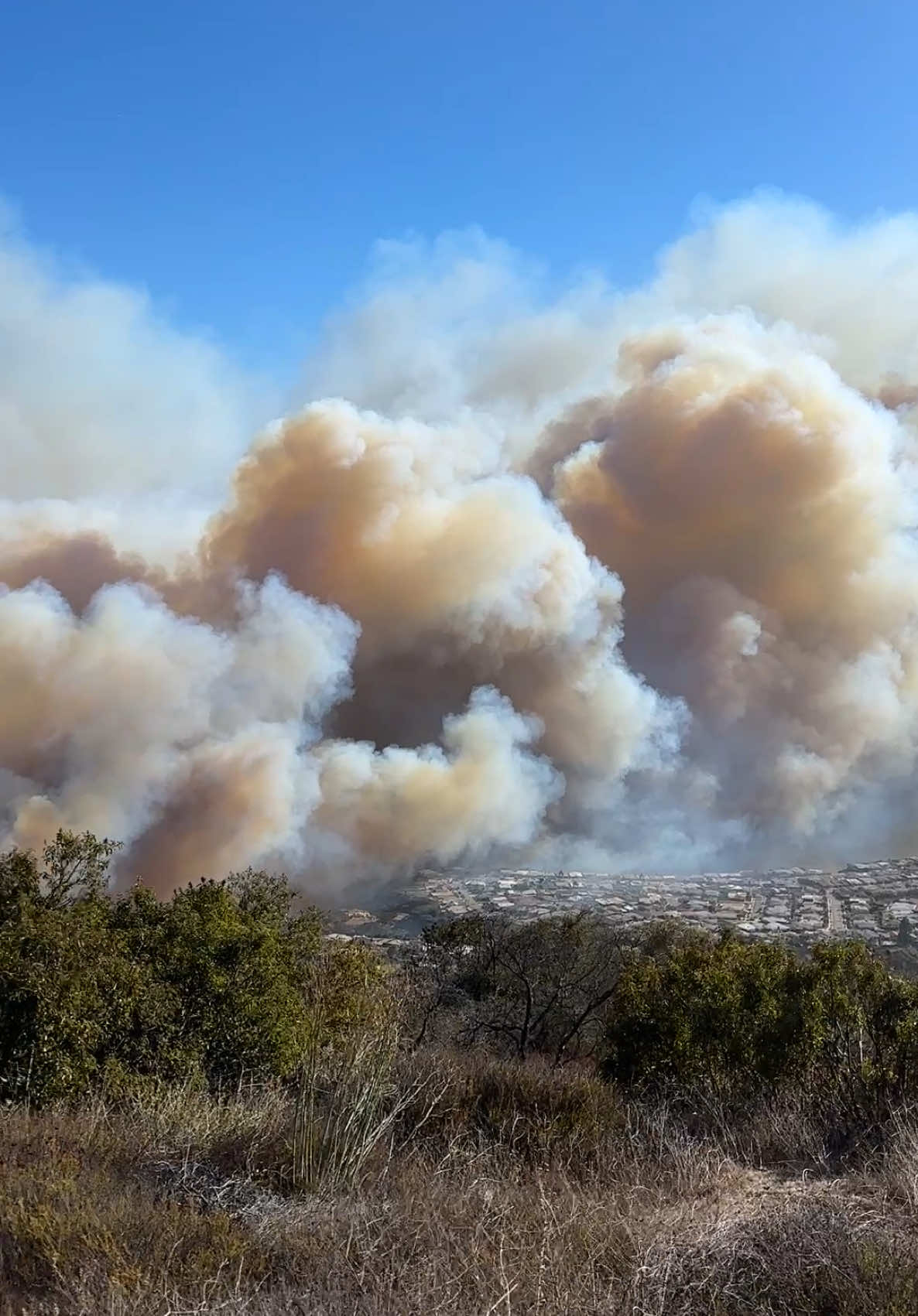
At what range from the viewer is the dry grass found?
10.0 feet

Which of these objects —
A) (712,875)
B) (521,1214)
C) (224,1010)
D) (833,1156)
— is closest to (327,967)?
(224,1010)

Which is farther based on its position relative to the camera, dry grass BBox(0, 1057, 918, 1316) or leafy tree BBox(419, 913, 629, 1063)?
leafy tree BBox(419, 913, 629, 1063)

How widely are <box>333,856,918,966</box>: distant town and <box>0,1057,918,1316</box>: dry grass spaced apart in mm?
11036

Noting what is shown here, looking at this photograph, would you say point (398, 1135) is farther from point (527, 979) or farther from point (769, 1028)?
point (527, 979)

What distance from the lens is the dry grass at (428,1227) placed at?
120 inches

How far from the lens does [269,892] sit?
1164cm

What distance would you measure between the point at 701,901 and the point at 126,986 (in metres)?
17.4

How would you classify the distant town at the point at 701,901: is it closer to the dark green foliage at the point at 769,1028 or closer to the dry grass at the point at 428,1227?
the dark green foliage at the point at 769,1028

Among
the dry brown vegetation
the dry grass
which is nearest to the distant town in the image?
the dry brown vegetation

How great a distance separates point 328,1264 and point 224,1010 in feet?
13.2

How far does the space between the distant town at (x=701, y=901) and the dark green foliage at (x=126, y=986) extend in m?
7.79

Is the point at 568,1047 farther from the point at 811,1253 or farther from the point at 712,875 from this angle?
the point at 712,875

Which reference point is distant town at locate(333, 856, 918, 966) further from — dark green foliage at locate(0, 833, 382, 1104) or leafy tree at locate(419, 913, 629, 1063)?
dark green foliage at locate(0, 833, 382, 1104)

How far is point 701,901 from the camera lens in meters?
22.0
